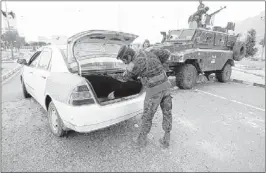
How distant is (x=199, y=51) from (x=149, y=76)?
14.6 ft

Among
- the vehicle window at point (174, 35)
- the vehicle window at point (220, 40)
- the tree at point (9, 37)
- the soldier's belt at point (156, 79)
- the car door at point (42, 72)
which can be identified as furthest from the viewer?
the tree at point (9, 37)

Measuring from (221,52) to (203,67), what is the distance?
139cm

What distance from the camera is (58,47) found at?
3215 millimetres

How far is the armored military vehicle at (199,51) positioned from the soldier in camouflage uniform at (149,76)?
3290 mm

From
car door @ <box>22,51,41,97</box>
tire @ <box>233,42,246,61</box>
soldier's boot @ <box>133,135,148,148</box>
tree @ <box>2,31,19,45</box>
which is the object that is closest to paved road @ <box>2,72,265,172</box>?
soldier's boot @ <box>133,135,148,148</box>

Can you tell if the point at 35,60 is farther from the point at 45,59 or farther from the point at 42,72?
the point at 42,72

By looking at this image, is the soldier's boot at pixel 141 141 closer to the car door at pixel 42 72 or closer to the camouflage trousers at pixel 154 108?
the camouflage trousers at pixel 154 108

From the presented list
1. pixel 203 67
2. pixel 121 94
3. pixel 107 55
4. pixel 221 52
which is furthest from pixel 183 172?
pixel 221 52

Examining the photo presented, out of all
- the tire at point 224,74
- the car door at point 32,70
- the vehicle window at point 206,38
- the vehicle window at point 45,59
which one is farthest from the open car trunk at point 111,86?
the tire at point 224,74

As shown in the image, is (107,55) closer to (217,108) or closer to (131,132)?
(131,132)

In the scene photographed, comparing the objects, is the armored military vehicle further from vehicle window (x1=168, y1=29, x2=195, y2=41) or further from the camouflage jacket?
the camouflage jacket

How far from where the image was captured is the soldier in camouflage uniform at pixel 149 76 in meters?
2.44

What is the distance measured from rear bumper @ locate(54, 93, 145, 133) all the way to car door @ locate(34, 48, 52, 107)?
0.67 meters

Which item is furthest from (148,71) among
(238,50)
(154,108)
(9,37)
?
(9,37)
